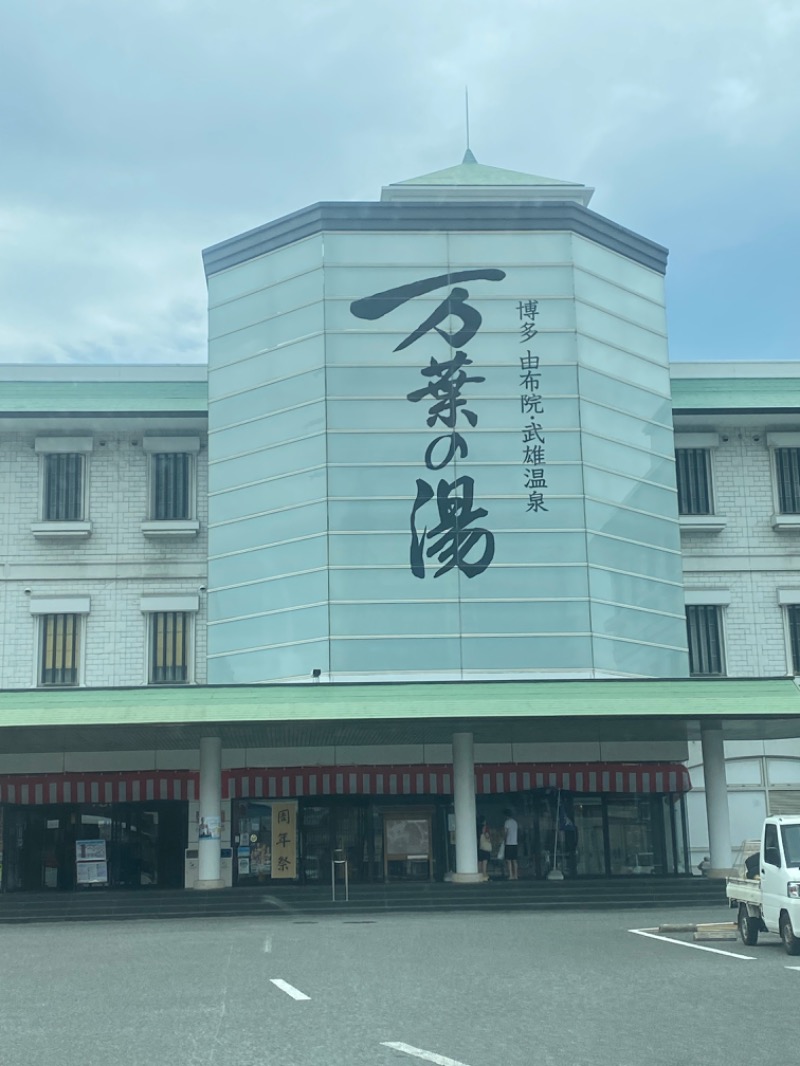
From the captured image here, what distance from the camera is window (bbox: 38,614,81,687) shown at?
1348 inches

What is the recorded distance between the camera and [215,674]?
3269 cm

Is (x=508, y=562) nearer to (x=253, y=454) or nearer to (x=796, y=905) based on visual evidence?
(x=253, y=454)

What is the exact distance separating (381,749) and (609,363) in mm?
11067

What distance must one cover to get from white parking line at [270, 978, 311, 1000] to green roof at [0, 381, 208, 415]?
21891mm

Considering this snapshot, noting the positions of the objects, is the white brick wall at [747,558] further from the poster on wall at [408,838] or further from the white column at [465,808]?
the white column at [465,808]

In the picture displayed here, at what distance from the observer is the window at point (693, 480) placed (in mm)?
36156

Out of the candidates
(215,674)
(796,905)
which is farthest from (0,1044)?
(215,674)

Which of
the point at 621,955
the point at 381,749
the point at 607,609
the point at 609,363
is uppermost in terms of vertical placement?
the point at 609,363

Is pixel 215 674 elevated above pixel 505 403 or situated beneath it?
situated beneath

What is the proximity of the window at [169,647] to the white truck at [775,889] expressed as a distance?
18.2m

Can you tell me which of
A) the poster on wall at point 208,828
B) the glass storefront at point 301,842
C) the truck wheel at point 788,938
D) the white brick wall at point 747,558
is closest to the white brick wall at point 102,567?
the glass storefront at point 301,842

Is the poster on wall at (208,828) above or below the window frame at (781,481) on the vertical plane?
below

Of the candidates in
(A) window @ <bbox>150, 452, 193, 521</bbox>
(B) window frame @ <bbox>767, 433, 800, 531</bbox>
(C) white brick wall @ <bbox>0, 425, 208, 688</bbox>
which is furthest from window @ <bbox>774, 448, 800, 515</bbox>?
(A) window @ <bbox>150, 452, 193, 521</bbox>

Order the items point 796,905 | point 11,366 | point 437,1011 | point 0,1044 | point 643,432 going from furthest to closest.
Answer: point 11,366 → point 643,432 → point 796,905 → point 437,1011 → point 0,1044
